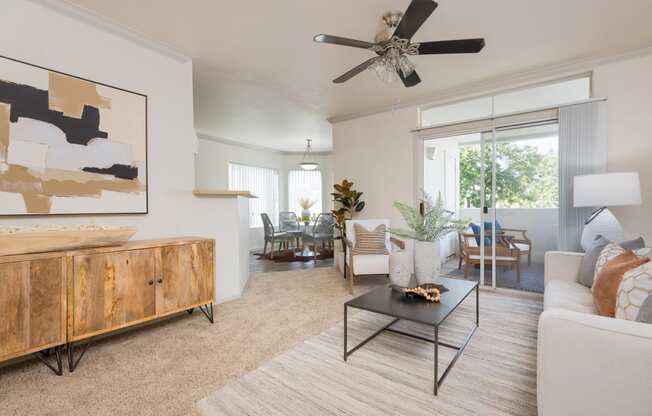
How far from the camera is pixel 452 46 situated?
2.14 meters

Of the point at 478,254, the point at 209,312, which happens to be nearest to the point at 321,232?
the point at 478,254

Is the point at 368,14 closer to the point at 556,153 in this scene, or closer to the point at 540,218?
the point at 556,153

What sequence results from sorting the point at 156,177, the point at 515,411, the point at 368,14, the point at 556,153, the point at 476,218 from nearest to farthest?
the point at 515,411 → the point at 368,14 → the point at 156,177 → the point at 556,153 → the point at 476,218

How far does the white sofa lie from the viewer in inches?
42.9

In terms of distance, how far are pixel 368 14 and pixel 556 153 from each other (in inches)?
108

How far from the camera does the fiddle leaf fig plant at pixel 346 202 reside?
16.3 ft

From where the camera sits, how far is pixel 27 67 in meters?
2.13

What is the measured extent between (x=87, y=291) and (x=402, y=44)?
2864 millimetres

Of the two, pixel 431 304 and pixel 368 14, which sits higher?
pixel 368 14

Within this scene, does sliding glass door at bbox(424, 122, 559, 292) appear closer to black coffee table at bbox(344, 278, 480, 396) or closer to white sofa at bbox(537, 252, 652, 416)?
black coffee table at bbox(344, 278, 480, 396)

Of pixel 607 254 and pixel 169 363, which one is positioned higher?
pixel 607 254

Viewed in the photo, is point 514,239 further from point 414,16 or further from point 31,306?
point 31,306

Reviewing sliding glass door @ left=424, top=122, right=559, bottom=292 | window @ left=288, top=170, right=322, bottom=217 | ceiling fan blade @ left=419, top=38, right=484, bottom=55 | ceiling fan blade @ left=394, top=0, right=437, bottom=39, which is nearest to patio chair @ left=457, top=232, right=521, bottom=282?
sliding glass door @ left=424, top=122, right=559, bottom=292

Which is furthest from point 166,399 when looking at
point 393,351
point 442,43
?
point 442,43
